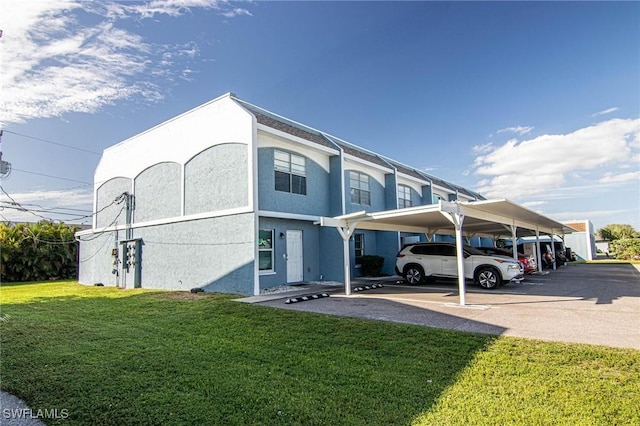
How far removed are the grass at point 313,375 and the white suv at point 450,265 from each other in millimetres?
7308

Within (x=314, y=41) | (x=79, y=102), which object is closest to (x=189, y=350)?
(x=314, y=41)

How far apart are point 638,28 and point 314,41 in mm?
10707

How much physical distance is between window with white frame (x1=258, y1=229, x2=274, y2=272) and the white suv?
5.64 metres

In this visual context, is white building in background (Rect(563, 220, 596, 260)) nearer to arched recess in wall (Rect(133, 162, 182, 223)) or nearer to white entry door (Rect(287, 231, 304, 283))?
white entry door (Rect(287, 231, 304, 283))

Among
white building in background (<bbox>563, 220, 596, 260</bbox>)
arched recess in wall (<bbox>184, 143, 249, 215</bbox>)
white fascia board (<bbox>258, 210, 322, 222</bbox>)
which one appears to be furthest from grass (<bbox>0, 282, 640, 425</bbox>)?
white building in background (<bbox>563, 220, 596, 260</bbox>)

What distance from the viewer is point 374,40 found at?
1470 cm

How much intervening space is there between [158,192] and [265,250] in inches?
277

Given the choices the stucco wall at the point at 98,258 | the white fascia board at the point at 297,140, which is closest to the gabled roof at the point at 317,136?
the white fascia board at the point at 297,140

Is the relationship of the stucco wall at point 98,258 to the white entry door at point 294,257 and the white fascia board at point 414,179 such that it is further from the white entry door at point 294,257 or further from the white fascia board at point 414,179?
the white fascia board at point 414,179

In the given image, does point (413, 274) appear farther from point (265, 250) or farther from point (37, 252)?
point (37, 252)

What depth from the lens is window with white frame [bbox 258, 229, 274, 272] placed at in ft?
44.3

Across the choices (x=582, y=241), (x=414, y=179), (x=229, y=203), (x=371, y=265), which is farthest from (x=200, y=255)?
(x=582, y=241)

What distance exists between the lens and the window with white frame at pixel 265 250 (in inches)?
532

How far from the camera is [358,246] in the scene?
18719mm
